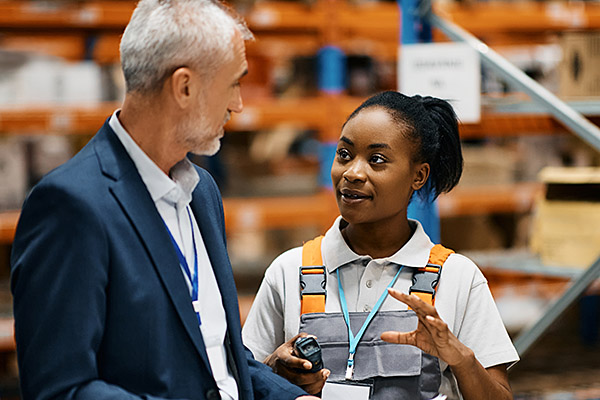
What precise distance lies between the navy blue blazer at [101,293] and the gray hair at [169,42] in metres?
0.14

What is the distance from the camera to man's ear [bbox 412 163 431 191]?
1.91 meters

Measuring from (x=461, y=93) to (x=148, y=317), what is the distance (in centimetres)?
173

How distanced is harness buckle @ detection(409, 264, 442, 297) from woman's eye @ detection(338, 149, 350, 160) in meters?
0.31

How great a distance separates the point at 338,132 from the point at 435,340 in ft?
10.3

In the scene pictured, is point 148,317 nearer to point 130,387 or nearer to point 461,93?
point 130,387

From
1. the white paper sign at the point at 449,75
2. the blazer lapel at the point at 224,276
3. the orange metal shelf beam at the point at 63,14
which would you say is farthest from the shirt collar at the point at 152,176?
the orange metal shelf beam at the point at 63,14

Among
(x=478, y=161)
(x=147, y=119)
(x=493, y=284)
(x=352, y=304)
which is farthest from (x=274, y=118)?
(x=147, y=119)

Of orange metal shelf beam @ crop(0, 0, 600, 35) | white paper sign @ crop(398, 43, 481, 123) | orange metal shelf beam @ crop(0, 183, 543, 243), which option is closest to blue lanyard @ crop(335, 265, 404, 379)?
white paper sign @ crop(398, 43, 481, 123)

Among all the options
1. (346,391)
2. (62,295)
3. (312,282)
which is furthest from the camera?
(312,282)

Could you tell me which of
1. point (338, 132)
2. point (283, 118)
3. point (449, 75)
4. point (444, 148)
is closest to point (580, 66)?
point (449, 75)

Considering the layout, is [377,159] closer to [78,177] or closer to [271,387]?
[271,387]

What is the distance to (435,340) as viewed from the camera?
167 centimetres

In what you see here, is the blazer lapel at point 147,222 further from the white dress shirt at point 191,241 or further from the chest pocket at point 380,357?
the chest pocket at point 380,357

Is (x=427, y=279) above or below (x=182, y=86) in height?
below
